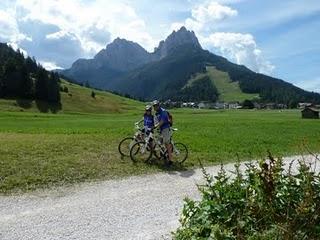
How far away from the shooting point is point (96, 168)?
63.2 feet

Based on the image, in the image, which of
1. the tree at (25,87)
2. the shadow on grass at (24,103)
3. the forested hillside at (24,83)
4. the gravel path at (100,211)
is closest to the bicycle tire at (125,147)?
the gravel path at (100,211)

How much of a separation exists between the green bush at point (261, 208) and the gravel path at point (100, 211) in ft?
13.2

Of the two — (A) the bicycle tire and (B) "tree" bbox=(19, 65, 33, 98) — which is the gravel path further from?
(B) "tree" bbox=(19, 65, 33, 98)

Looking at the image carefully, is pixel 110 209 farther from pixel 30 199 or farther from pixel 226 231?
pixel 226 231

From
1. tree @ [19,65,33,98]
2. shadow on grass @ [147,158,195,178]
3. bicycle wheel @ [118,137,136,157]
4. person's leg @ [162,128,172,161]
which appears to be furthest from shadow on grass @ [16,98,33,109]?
person's leg @ [162,128,172,161]

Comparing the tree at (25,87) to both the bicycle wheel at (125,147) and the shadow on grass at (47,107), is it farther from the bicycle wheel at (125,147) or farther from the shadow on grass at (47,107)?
the bicycle wheel at (125,147)

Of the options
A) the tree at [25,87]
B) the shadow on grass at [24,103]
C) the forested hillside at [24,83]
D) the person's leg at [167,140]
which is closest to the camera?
the person's leg at [167,140]

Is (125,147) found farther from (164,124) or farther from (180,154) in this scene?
(164,124)

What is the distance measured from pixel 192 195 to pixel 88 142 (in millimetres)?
10351

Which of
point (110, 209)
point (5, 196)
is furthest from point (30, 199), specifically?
point (110, 209)

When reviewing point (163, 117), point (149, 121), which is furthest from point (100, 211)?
point (149, 121)

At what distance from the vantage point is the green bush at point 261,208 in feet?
17.2

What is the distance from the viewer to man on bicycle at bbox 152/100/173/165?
2025cm

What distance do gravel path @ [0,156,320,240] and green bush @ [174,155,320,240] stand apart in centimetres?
402
